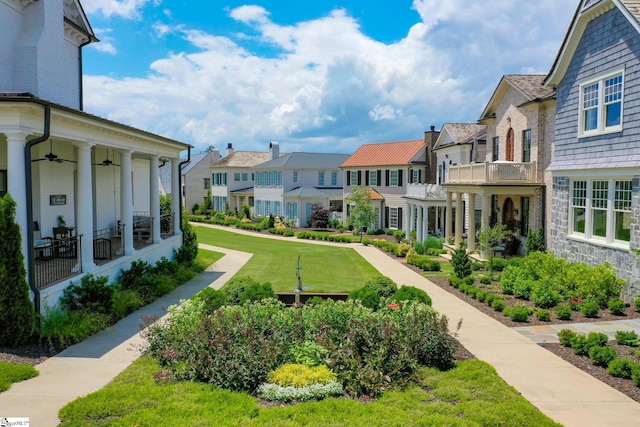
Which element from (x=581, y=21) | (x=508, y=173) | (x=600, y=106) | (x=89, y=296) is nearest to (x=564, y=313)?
(x=600, y=106)

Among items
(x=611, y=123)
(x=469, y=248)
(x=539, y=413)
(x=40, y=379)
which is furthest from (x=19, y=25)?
(x=469, y=248)

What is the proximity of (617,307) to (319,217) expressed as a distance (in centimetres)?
3277

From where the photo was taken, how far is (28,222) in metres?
10.8

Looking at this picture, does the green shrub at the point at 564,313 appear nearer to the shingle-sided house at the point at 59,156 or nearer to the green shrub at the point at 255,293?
the green shrub at the point at 255,293

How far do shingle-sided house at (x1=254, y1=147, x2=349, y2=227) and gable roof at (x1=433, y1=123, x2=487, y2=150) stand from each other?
14261 mm

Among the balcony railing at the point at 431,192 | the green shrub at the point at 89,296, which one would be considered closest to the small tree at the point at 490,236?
the balcony railing at the point at 431,192

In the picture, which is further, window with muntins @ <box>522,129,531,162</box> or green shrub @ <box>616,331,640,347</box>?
window with muntins @ <box>522,129,531,162</box>

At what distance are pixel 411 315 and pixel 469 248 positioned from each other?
1682cm

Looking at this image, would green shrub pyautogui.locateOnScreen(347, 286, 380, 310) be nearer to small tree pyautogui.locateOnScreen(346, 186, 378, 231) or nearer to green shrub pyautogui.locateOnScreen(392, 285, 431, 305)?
green shrub pyautogui.locateOnScreen(392, 285, 431, 305)

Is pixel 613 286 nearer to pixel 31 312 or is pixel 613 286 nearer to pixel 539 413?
pixel 539 413

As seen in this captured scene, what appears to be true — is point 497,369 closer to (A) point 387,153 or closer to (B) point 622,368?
(B) point 622,368

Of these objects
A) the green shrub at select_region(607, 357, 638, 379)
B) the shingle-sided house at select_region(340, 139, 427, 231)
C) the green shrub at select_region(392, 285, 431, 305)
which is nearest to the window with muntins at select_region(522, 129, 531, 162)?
the green shrub at select_region(392, 285, 431, 305)

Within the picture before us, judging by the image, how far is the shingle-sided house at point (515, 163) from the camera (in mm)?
23120

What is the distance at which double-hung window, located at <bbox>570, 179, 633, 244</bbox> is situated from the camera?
51.2 feet
